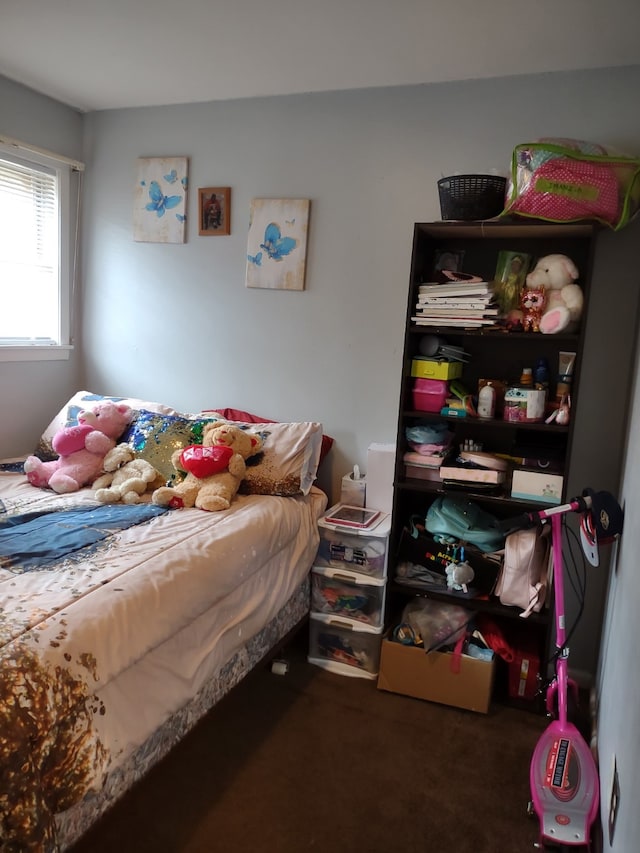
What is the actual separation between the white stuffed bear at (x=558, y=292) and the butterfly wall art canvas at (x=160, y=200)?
5.90 ft

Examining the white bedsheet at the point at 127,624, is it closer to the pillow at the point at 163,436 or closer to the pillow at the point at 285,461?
the pillow at the point at 285,461

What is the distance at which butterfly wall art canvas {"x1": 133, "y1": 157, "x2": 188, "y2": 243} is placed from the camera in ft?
10.3

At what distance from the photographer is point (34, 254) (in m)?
3.20

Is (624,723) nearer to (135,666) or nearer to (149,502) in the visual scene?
(135,666)

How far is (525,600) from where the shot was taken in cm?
237

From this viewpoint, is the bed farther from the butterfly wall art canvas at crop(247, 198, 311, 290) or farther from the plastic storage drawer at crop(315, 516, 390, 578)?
the butterfly wall art canvas at crop(247, 198, 311, 290)

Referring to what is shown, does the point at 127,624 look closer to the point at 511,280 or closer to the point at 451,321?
the point at 451,321

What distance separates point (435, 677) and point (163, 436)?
4.97ft

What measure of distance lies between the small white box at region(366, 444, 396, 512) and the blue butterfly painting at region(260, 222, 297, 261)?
1011 millimetres

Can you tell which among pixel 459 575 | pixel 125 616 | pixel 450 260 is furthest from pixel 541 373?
pixel 125 616

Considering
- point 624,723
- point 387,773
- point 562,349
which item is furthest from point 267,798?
point 562,349

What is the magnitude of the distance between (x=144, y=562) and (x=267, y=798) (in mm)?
828

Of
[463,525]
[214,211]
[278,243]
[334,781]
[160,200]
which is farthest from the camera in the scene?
[160,200]

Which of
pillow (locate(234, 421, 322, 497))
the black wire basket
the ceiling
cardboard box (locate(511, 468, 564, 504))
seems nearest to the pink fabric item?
the black wire basket
